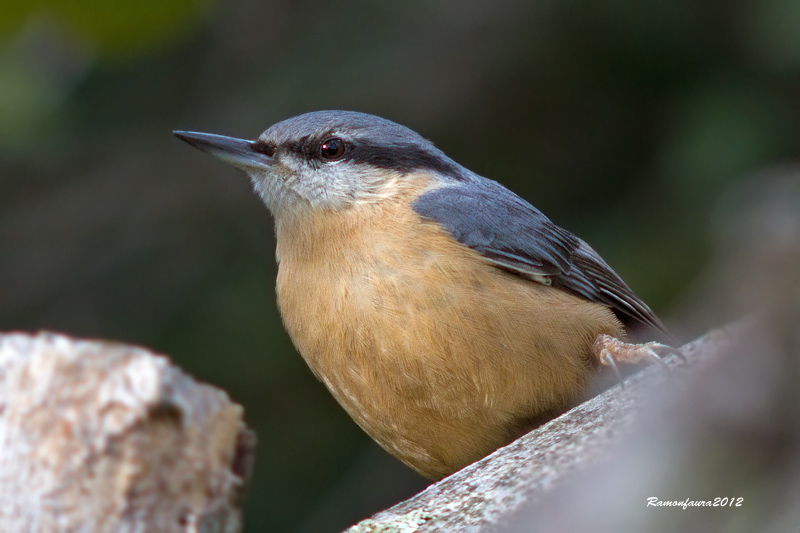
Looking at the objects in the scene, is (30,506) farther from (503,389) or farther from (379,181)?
(379,181)

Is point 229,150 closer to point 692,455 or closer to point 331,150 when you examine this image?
point 331,150

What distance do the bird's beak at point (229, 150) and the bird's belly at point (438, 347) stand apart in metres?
0.55

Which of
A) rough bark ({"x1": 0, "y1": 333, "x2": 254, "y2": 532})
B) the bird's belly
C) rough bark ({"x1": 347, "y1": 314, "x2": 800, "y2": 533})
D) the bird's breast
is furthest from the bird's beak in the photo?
rough bark ({"x1": 347, "y1": 314, "x2": 800, "y2": 533})

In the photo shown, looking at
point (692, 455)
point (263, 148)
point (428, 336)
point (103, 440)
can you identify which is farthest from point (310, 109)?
point (692, 455)

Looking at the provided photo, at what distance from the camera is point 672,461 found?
3.95 feet

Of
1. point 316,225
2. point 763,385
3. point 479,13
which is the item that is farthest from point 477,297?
point 479,13

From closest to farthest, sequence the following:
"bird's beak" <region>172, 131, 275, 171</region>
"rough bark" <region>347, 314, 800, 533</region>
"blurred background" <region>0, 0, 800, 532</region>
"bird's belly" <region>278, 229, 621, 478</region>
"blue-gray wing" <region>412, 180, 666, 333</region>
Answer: "rough bark" <region>347, 314, 800, 533</region>
"bird's belly" <region>278, 229, 621, 478</region>
"blue-gray wing" <region>412, 180, 666, 333</region>
"bird's beak" <region>172, 131, 275, 171</region>
"blurred background" <region>0, 0, 800, 532</region>

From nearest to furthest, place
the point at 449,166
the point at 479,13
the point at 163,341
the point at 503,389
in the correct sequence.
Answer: the point at 503,389 < the point at 449,166 < the point at 163,341 < the point at 479,13

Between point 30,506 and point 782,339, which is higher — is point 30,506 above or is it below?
below

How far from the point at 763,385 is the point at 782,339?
2.3 inches

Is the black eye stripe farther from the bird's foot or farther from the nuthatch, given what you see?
the bird's foot

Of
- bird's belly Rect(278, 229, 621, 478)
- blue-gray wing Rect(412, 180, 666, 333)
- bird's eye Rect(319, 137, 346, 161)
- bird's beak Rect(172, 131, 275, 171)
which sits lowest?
bird's belly Rect(278, 229, 621, 478)

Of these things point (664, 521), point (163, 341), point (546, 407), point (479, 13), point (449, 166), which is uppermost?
point (479, 13)

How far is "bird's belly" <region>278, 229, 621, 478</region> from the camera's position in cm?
292
